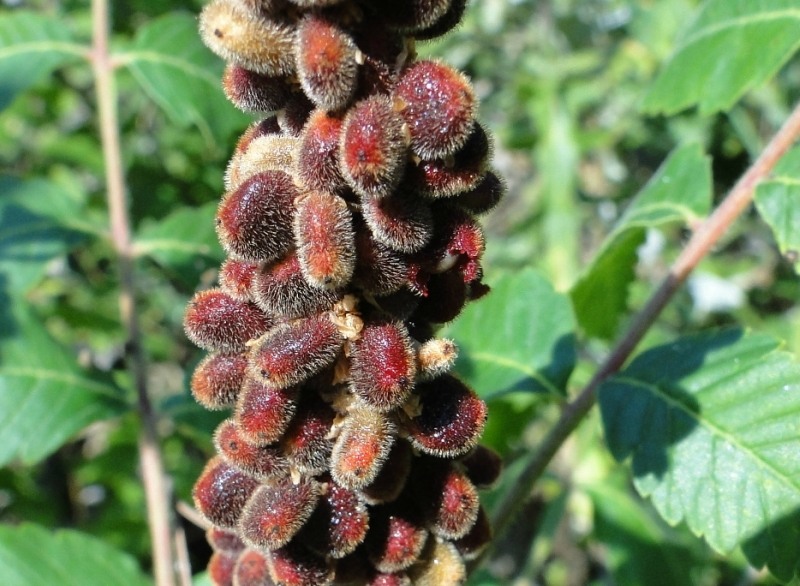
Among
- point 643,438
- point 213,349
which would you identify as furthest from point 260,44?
point 643,438

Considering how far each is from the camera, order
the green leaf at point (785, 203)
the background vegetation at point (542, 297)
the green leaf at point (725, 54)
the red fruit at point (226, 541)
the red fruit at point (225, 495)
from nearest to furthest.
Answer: the red fruit at point (225, 495)
the red fruit at point (226, 541)
the background vegetation at point (542, 297)
the green leaf at point (785, 203)
the green leaf at point (725, 54)

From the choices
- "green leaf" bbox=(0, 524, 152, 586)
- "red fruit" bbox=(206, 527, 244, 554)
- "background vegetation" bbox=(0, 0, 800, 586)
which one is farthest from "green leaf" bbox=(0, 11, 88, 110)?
"red fruit" bbox=(206, 527, 244, 554)

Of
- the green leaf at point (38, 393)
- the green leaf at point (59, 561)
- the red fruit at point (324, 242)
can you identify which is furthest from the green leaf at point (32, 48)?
the red fruit at point (324, 242)

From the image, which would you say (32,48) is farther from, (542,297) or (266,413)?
(266,413)

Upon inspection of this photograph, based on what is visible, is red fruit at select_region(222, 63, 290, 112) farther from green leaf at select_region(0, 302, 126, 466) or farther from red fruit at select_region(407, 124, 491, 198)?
green leaf at select_region(0, 302, 126, 466)

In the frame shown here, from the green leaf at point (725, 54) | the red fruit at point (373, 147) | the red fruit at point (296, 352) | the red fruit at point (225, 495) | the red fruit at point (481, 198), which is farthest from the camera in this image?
the green leaf at point (725, 54)

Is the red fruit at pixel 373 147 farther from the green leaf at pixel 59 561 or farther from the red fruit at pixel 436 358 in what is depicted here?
the green leaf at pixel 59 561

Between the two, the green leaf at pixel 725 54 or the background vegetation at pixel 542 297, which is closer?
the background vegetation at pixel 542 297
